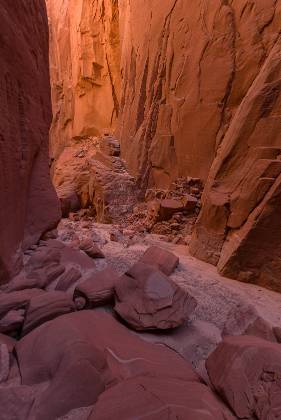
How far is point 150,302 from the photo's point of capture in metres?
1.67

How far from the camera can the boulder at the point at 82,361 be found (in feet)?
3.44

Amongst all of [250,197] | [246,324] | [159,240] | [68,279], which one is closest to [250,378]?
[246,324]

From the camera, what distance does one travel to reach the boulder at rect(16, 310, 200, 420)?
1.05 meters

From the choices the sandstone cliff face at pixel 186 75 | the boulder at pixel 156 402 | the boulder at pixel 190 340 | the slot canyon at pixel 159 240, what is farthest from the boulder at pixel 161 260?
the sandstone cliff face at pixel 186 75

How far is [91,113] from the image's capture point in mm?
9000

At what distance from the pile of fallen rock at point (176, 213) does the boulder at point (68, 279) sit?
2154mm

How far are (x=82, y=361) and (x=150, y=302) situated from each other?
63 cm

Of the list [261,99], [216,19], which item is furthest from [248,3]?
[261,99]

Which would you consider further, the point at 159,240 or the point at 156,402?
the point at 159,240

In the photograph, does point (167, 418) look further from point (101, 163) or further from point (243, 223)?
point (101, 163)

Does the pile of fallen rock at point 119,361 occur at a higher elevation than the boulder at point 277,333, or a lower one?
higher

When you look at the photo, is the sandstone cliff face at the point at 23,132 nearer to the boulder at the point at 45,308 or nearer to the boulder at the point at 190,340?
the boulder at the point at 45,308

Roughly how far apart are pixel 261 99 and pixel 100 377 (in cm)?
308

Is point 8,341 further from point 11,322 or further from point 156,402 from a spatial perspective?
point 156,402
